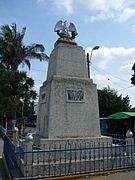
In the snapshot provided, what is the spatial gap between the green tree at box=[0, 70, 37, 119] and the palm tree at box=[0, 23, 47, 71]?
3044 millimetres

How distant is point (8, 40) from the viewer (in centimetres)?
1833

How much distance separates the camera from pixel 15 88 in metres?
15.1

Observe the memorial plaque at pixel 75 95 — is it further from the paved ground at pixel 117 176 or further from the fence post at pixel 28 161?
the paved ground at pixel 117 176

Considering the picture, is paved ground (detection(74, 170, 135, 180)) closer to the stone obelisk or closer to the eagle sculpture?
the stone obelisk

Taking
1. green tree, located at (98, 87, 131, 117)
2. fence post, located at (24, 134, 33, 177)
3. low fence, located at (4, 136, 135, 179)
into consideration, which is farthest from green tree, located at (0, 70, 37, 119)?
green tree, located at (98, 87, 131, 117)

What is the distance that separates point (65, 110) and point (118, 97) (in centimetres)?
2008

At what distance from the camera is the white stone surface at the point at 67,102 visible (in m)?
6.32

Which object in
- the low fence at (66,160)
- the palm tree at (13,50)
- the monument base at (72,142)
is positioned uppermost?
the palm tree at (13,50)

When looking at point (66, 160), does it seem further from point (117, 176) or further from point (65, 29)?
point (65, 29)

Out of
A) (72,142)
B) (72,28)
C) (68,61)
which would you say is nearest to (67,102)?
(72,142)

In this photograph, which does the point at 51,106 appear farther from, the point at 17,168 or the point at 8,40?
the point at 8,40

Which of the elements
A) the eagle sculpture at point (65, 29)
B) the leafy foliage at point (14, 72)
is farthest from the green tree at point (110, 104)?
the eagle sculpture at point (65, 29)

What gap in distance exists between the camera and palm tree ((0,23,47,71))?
706 inches

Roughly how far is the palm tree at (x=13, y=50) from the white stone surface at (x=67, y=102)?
11.4 metres
